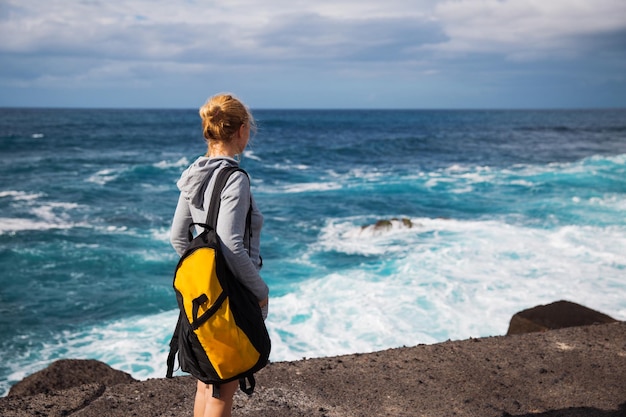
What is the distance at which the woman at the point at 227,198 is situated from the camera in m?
2.39

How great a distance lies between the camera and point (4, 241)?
567 inches

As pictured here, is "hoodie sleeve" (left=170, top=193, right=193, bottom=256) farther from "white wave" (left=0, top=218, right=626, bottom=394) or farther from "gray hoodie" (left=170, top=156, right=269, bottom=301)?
"white wave" (left=0, top=218, right=626, bottom=394)

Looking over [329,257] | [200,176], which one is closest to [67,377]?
[200,176]

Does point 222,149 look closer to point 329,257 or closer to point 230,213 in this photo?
point 230,213

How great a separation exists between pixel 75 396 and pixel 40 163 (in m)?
30.4

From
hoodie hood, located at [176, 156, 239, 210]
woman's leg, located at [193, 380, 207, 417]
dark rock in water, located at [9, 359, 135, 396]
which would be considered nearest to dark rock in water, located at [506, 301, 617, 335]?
dark rock in water, located at [9, 359, 135, 396]

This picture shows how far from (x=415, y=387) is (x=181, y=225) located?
2.32 m

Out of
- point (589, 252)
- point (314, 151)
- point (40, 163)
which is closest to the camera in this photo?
point (589, 252)

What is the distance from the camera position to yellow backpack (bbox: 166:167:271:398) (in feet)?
7.83

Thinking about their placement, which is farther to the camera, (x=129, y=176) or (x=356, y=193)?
(x=129, y=176)

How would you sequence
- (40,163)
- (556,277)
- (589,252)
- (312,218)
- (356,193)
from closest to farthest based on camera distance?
1. (556,277)
2. (589,252)
3. (312,218)
4. (356,193)
5. (40,163)

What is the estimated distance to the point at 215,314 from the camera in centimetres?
240

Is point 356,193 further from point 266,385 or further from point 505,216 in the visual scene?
point 266,385

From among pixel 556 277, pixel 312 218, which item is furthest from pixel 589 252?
pixel 312 218
